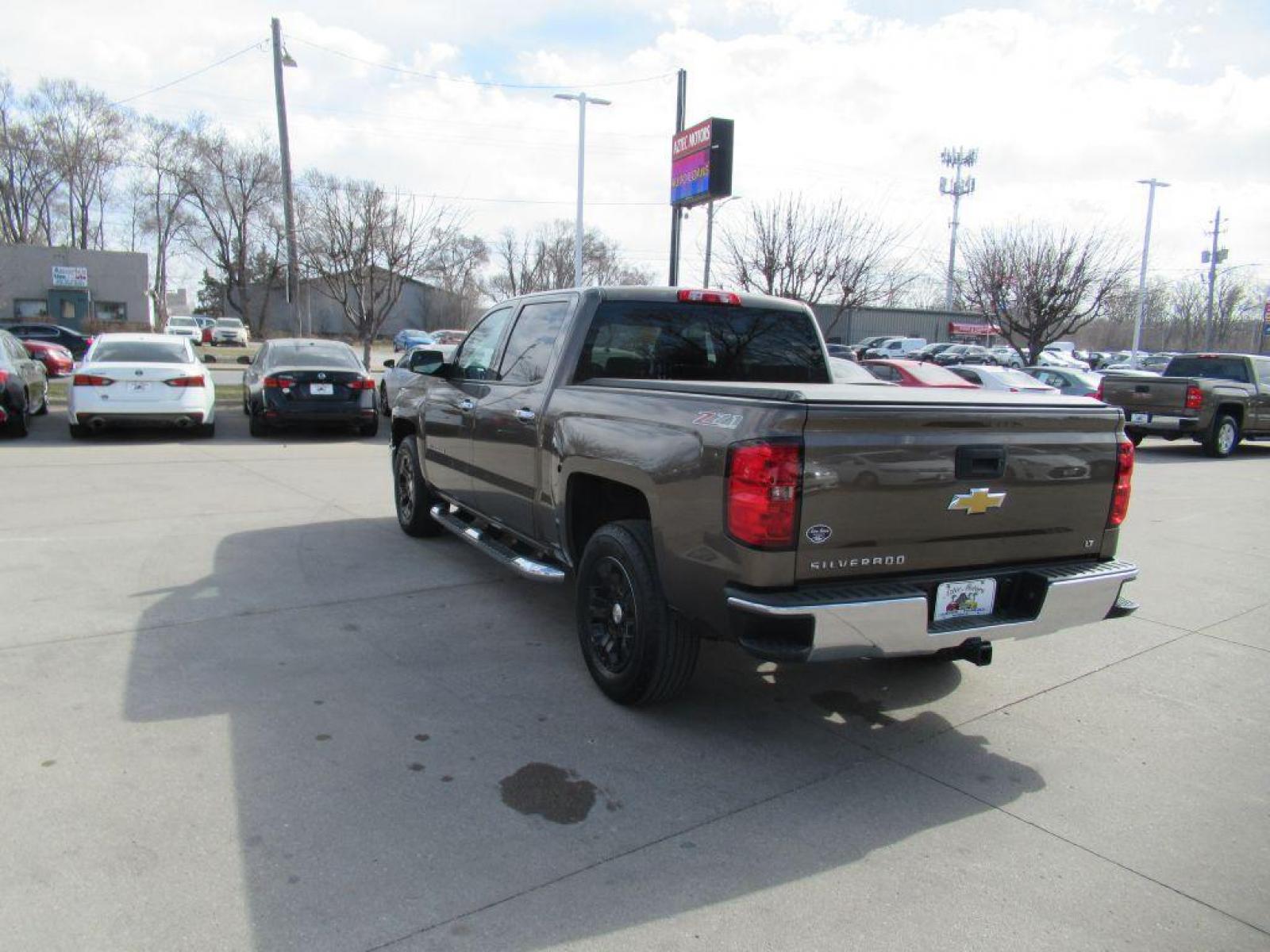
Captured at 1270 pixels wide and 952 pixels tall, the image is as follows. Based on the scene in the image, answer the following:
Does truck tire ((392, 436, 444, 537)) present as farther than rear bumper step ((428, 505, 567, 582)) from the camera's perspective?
Yes

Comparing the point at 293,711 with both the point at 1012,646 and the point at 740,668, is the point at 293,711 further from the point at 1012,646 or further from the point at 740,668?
the point at 1012,646

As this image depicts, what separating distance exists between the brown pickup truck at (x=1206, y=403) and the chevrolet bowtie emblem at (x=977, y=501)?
14.1 meters

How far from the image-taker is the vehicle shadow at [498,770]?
8.83ft

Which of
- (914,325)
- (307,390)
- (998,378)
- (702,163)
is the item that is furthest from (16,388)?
(914,325)

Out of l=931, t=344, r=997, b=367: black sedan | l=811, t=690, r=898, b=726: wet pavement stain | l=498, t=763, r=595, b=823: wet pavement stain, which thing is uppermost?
l=931, t=344, r=997, b=367: black sedan

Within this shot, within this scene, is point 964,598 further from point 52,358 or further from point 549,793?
point 52,358

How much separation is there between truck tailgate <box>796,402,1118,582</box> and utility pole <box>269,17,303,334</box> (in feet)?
68.1

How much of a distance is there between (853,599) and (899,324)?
61.2 meters

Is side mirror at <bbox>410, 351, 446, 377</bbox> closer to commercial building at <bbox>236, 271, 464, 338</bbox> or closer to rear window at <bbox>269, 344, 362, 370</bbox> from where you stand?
rear window at <bbox>269, 344, 362, 370</bbox>

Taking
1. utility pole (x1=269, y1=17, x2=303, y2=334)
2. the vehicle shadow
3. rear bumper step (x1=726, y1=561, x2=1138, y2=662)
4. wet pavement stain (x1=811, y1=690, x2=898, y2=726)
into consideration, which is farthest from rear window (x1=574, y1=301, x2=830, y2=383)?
utility pole (x1=269, y1=17, x2=303, y2=334)

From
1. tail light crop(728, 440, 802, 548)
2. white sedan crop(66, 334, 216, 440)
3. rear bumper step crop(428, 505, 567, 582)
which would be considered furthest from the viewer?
white sedan crop(66, 334, 216, 440)

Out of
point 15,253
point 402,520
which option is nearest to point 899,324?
point 15,253

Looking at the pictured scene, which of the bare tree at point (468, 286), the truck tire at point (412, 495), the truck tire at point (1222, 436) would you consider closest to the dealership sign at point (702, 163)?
the truck tire at point (1222, 436)

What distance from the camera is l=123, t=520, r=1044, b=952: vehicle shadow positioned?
2691 millimetres
